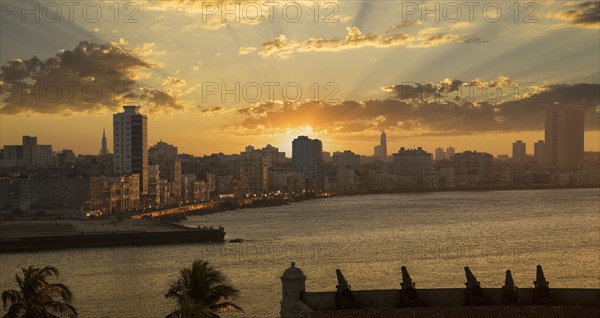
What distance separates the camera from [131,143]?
403 feet

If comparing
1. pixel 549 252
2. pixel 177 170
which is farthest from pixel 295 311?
pixel 177 170

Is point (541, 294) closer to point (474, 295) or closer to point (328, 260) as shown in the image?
point (474, 295)

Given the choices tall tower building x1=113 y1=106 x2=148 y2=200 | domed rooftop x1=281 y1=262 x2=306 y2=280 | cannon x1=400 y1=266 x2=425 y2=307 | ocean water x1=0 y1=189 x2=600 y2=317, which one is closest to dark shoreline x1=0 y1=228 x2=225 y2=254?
ocean water x1=0 y1=189 x2=600 y2=317

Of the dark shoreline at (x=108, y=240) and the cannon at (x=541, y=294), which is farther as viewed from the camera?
the dark shoreline at (x=108, y=240)

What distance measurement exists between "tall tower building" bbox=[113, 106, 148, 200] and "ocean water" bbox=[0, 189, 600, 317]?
1506 inches

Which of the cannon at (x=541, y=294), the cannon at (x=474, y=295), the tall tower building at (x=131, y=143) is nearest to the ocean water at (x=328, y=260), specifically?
the cannon at (x=474, y=295)

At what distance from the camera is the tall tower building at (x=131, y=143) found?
397 ft

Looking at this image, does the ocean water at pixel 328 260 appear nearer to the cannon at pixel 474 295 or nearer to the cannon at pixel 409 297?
the cannon at pixel 409 297

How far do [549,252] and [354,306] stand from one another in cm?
4674

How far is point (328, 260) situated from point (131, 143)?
74.8 metres

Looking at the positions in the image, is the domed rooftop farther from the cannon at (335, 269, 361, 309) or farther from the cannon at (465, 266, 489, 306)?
the cannon at (465, 266, 489, 306)

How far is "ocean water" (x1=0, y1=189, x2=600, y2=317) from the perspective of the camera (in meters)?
41.6

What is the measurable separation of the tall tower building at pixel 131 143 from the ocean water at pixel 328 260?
38240mm

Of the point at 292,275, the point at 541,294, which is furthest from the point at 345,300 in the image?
the point at 541,294
